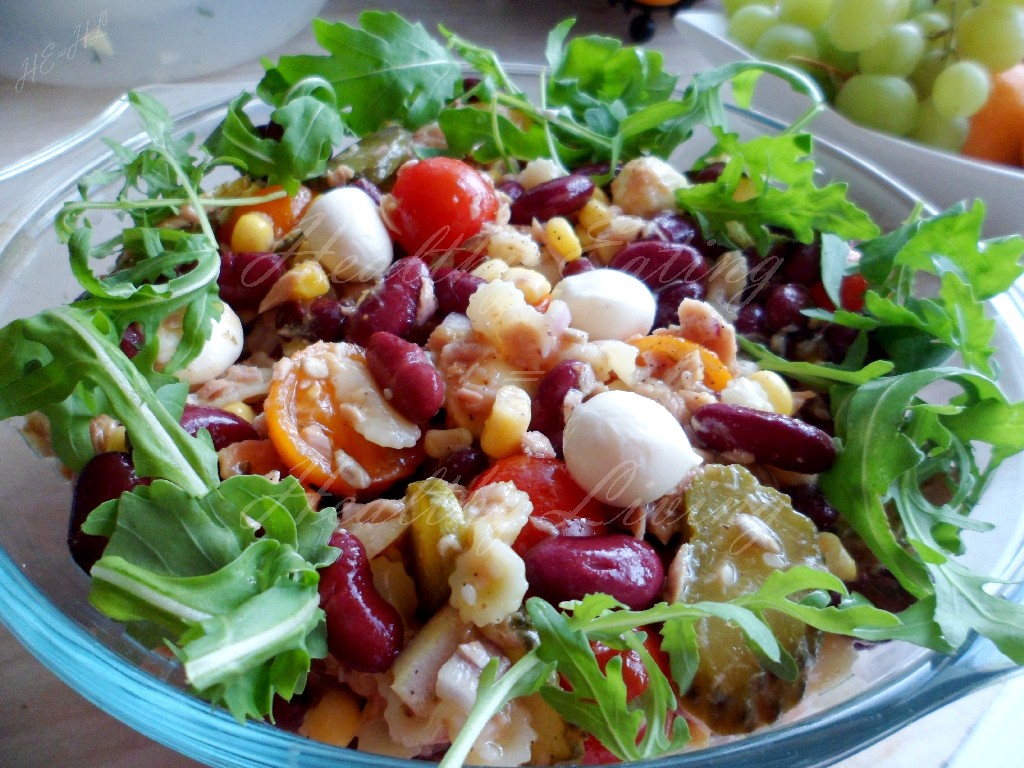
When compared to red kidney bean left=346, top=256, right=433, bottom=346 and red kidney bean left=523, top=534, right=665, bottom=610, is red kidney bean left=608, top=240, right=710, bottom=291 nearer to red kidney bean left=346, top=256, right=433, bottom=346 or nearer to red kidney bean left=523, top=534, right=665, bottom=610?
red kidney bean left=346, top=256, right=433, bottom=346

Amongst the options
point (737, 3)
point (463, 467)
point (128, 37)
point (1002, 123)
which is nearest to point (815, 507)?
point (463, 467)

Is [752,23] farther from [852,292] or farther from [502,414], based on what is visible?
[502,414]

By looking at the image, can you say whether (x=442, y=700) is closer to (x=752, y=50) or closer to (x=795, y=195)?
(x=795, y=195)

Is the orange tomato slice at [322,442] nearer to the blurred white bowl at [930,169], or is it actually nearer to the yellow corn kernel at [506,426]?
the yellow corn kernel at [506,426]

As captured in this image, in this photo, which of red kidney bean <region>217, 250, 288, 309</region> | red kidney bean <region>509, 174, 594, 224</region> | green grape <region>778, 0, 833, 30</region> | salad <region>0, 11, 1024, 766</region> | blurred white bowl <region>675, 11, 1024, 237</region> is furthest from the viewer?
green grape <region>778, 0, 833, 30</region>

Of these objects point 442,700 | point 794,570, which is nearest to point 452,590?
point 442,700

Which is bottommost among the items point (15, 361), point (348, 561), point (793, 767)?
point (793, 767)

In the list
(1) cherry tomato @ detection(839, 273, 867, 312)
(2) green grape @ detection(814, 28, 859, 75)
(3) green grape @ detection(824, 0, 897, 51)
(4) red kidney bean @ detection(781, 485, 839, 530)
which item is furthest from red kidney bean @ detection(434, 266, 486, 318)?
(2) green grape @ detection(814, 28, 859, 75)
